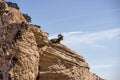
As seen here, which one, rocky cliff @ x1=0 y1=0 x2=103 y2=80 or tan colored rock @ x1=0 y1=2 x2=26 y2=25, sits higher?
tan colored rock @ x1=0 y1=2 x2=26 y2=25

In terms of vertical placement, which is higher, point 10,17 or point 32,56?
point 10,17

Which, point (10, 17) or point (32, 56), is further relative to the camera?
point (10, 17)

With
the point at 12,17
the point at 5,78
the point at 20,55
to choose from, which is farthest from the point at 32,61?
the point at 12,17

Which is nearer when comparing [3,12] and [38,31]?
[38,31]

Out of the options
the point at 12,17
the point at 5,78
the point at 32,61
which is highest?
the point at 12,17

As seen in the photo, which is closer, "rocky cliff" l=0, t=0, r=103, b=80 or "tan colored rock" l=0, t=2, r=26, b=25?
"rocky cliff" l=0, t=0, r=103, b=80

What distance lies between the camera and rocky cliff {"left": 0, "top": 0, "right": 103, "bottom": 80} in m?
33.5

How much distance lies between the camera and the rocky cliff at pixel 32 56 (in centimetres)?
3347

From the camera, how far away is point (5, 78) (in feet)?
106

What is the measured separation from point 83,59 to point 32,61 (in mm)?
8231

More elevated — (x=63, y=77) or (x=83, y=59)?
(x=83, y=59)

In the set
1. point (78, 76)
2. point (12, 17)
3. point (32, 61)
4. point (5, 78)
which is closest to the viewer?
point (5, 78)

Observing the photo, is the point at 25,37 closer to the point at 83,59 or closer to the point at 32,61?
the point at 32,61

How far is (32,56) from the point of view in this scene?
115ft
